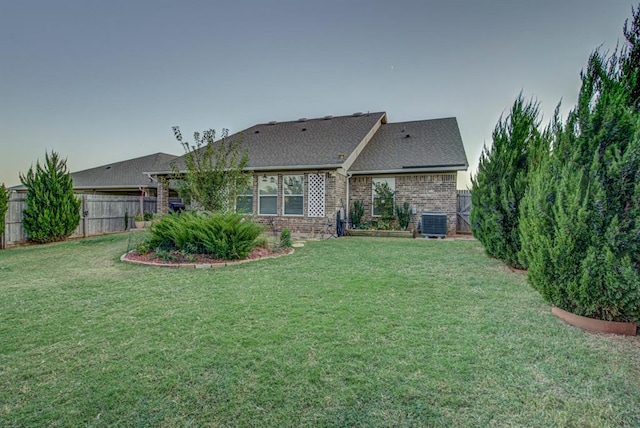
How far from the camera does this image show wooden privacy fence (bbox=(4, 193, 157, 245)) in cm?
1042

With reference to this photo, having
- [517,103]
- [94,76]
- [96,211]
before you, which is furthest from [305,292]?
[96,211]

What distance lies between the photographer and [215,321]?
3555mm

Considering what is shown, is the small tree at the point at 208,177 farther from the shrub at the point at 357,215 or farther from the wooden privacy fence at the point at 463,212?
the wooden privacy fence at the point at 463,212

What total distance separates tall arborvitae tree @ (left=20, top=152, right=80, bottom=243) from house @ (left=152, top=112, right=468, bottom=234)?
364 centimetres

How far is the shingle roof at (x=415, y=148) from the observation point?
12.4m

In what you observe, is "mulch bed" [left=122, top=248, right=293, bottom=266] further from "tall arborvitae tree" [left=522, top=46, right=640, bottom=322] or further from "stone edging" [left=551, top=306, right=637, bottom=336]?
"stone edging" [left=551, top=306, right=637, bottom=336]

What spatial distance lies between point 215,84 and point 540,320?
1321 cm

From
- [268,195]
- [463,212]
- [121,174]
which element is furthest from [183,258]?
[121,174]

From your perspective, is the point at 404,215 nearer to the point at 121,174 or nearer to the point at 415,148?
the point at 415,148

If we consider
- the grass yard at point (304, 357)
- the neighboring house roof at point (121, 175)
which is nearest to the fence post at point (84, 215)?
the neighboring house roof at point (121, 175)

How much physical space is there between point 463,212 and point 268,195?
846 cm

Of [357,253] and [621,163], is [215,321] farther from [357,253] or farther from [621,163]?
[357,253]

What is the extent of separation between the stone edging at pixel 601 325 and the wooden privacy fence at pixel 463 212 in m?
10.3

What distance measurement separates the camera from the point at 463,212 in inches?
525
